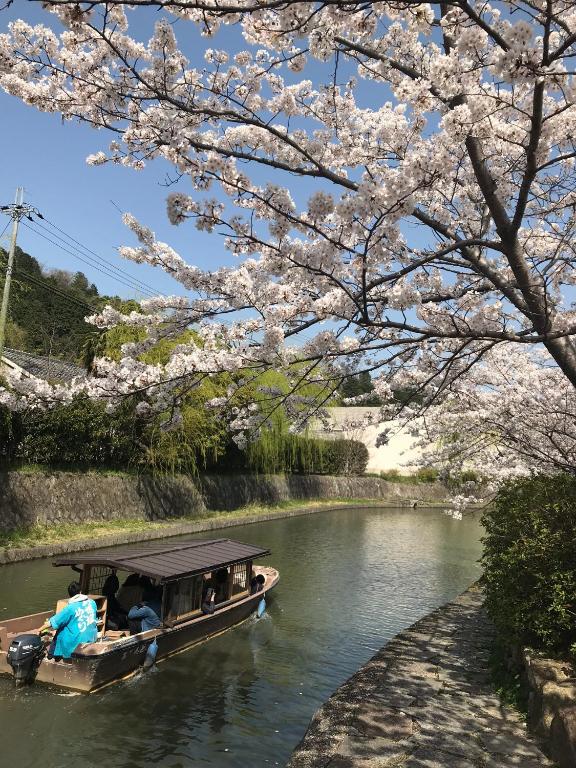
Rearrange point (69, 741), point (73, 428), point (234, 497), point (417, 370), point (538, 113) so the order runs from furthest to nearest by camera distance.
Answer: point (234, 497) < point (73, 428) < point (417, 370) < point (69, 741) < point (538, 113)

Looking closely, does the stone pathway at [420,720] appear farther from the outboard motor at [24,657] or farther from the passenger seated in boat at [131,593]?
the passenger seated in boat at [131,593]

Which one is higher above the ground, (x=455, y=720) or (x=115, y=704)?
(x=455, y=720)

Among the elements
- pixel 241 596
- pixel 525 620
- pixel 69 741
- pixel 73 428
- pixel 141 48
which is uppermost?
pixel 141 48

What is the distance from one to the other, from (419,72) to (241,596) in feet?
29.4

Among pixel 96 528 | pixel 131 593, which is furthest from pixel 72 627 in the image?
pixel 96 528

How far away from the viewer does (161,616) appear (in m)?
8.43

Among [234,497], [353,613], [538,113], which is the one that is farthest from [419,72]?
[234,497]

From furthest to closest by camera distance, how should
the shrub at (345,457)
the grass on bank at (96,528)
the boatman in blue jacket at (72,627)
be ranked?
the shrub at (345,457) → the grass on bank at (96,528) → the boatman in blue jacket at (72,627)

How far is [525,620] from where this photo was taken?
575cm

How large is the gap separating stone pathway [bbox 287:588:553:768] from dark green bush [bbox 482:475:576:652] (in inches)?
31.9

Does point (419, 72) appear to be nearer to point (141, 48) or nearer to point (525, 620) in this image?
point (141, 48)

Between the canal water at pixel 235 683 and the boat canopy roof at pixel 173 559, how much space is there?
128cm

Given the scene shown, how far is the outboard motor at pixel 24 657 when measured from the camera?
272 inches

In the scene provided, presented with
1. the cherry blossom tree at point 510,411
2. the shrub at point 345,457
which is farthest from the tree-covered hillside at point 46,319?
the cherry blossom tree at point 510,411
